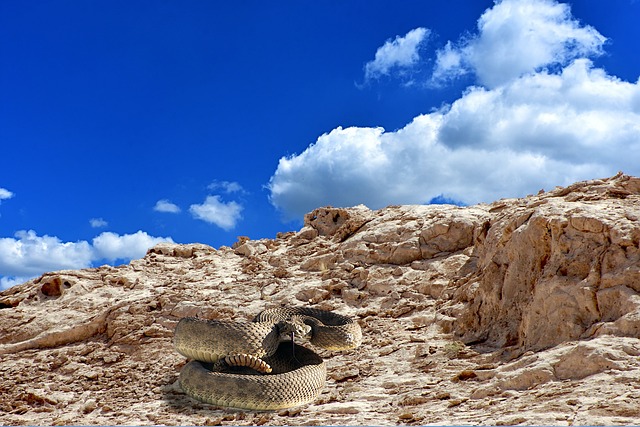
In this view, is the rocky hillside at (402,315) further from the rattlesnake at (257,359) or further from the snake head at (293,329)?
the snake head at (293,329)

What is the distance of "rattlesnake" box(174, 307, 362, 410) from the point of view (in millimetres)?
8070

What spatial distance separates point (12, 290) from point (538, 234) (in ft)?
48.2

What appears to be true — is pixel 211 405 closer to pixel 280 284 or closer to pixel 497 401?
pixel 497 401

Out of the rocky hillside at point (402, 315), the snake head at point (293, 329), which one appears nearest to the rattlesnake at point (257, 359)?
the snake head at point (293, 329)

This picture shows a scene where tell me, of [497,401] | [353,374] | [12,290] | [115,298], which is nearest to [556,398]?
[497,401]

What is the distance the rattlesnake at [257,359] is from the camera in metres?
8.07

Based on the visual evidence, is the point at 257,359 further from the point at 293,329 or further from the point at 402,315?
the point at 402,315

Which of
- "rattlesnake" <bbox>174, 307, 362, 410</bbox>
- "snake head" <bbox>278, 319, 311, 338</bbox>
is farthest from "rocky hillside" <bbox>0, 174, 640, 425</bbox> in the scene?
"snake head" <bbox>278, 319, 311, 338</bbox>

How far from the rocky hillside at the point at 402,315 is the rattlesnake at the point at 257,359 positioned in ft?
0.86

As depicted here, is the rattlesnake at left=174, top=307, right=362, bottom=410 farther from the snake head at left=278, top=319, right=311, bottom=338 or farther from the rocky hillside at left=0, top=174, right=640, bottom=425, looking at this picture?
the rocky hillside at left=0, top=174, right=640, bottom=425

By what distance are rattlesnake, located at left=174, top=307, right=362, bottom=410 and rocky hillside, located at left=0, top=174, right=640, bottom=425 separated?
263 millimetres

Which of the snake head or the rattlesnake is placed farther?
the snake head

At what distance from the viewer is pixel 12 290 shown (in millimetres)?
16453

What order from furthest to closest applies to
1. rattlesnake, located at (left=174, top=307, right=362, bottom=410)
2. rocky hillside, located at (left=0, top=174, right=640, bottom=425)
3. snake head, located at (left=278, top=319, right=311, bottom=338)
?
snake head, located at (left=278, top=319, right=311, bottom=338) < rattlesnake, located at (left=174, top=307, right=362, bottom=410) < rocky hillside, located at (left=0, top=174, right=640, bottom=425)
